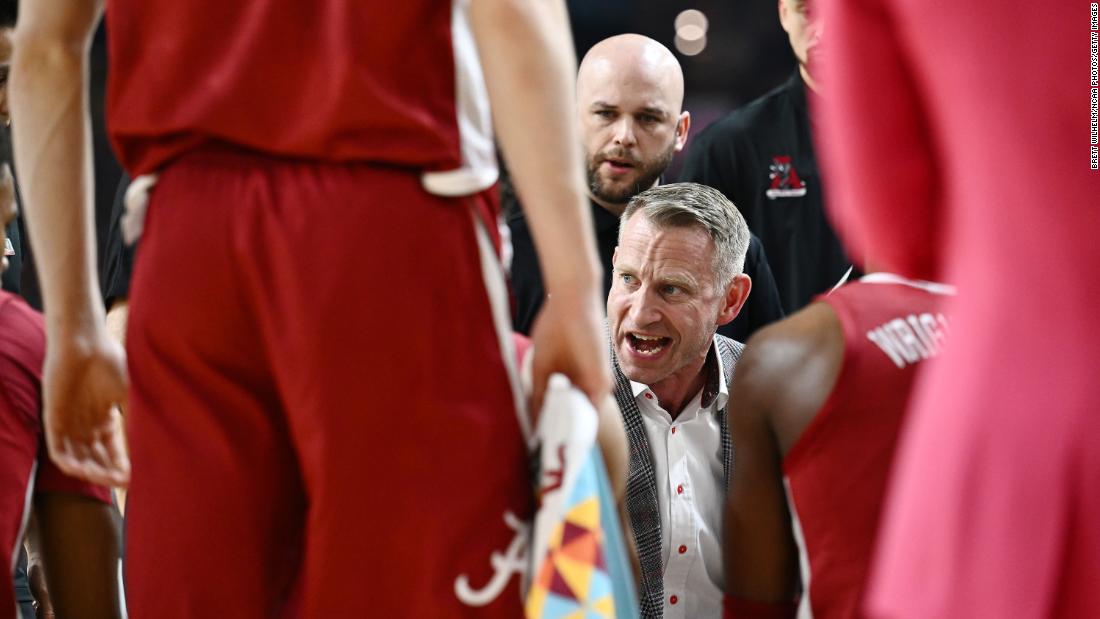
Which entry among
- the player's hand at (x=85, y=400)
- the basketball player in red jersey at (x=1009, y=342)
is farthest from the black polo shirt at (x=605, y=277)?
the basketball player in red jersey at (x=1009, y=342)

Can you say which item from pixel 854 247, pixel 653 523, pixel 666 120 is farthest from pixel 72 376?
pixel 666 120

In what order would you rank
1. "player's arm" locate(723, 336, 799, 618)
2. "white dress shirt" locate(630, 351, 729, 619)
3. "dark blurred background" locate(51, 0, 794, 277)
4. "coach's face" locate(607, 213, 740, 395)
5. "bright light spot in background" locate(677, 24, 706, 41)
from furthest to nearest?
1. "bright light spot in background" locate(677, 24, 706, 41)
2. "dark blurred background" locate(51, 0, 794, 277)
3. "coach's face" locate(607, 213, 740, 395)
4. "white dress shirt" locate(630, 351, 729, 619)
5. "player's arm" locate(723, 336, 799, 618)

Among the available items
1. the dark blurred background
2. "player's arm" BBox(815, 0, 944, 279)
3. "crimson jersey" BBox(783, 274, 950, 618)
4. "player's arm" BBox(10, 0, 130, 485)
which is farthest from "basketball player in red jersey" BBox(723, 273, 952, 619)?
the dark blurred background

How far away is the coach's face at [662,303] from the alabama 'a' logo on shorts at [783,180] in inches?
30.4

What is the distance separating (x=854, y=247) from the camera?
126cm

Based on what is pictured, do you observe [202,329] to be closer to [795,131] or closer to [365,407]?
[365,407]

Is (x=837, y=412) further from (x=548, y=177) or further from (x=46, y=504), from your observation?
(x=46, y=504)

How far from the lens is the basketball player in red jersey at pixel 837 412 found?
5.98 feet

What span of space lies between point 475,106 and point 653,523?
55.6 inches

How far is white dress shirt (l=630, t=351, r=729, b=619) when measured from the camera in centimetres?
272

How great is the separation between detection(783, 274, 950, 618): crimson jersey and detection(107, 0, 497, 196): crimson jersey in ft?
2.14

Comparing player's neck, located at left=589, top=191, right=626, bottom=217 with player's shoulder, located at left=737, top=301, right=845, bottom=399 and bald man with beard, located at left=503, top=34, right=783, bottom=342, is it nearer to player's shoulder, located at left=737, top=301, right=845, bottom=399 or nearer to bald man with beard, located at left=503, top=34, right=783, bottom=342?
bald man with beard, located at left=503, top=34, right=783, bottom=342

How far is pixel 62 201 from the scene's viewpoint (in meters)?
1.50

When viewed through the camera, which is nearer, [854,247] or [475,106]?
[854,247]
